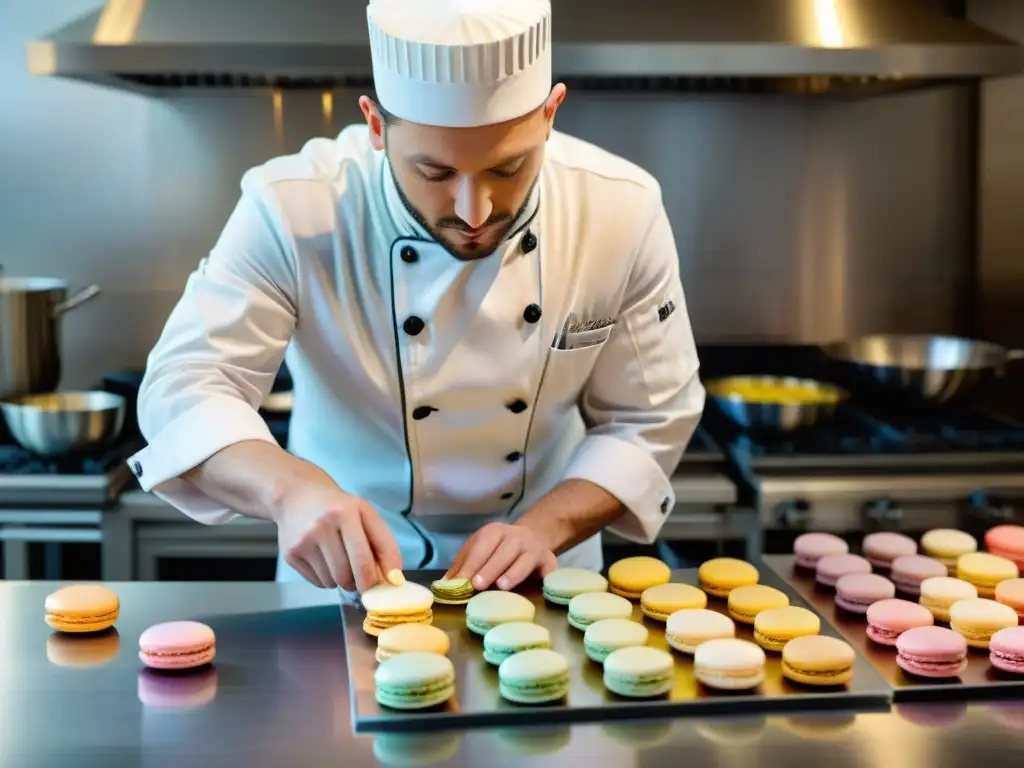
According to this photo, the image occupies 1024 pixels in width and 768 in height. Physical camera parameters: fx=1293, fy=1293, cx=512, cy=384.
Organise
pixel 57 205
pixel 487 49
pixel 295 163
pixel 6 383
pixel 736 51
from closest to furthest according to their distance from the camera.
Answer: pixel 487 49 → pixel 295 163 → pixel 736 51 → pixel 6 383 → pixel 57 205

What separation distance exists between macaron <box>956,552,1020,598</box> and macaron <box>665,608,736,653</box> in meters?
0.39

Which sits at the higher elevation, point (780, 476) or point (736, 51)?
point (736, 51)

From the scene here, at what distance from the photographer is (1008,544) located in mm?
1828

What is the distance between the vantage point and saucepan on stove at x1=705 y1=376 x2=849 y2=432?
A: 293cm

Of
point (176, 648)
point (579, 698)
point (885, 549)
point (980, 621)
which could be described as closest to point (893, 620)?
point (980, 621)

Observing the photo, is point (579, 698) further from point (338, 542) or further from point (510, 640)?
point (338, 542)

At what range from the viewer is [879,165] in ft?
11.7

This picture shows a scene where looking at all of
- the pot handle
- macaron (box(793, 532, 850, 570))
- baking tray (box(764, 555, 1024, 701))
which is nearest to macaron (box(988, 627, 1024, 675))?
baking tray (box(764, 555, 1024, 701))

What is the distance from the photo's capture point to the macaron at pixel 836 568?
1.74 metres

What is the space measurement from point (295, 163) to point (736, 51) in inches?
46.5

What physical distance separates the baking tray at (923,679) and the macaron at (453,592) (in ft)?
1.46

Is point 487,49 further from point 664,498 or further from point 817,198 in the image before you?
point 817,198

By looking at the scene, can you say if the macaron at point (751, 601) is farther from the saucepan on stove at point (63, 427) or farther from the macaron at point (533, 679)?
the saucepan on stove at point (63, 427)

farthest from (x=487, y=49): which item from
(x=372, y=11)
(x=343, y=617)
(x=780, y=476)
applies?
(x=780, y=476)
